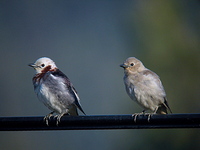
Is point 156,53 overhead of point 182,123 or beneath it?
overhead

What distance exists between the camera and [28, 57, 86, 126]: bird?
4.15m

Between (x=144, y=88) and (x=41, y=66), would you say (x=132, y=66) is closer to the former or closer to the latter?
(x=144, y=88)

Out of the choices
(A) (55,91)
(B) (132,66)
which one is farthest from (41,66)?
(B) (132,66)

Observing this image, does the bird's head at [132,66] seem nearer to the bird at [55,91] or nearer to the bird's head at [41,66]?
the bird at [55,91]

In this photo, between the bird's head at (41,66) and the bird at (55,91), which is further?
the bird's head at (41,66)

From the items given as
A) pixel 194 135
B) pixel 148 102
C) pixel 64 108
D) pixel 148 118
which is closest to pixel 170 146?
pixel 194 135

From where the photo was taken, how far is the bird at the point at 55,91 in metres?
4.15

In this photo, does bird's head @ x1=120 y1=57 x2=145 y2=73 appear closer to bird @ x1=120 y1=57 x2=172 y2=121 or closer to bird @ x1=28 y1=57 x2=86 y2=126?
bird @ x1=120 y1=57 x2=172 y2=121

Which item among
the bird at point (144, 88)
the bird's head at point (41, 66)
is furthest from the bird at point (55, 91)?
the bird at point (144, 88)

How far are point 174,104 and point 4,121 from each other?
5.35 metres

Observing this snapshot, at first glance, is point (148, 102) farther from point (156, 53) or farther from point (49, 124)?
point (156, 53)

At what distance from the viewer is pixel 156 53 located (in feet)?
25.7

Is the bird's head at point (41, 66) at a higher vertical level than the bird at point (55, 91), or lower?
higher

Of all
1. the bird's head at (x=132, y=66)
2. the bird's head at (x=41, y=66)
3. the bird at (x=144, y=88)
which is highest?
the bird's head at (x=41, y=66)
